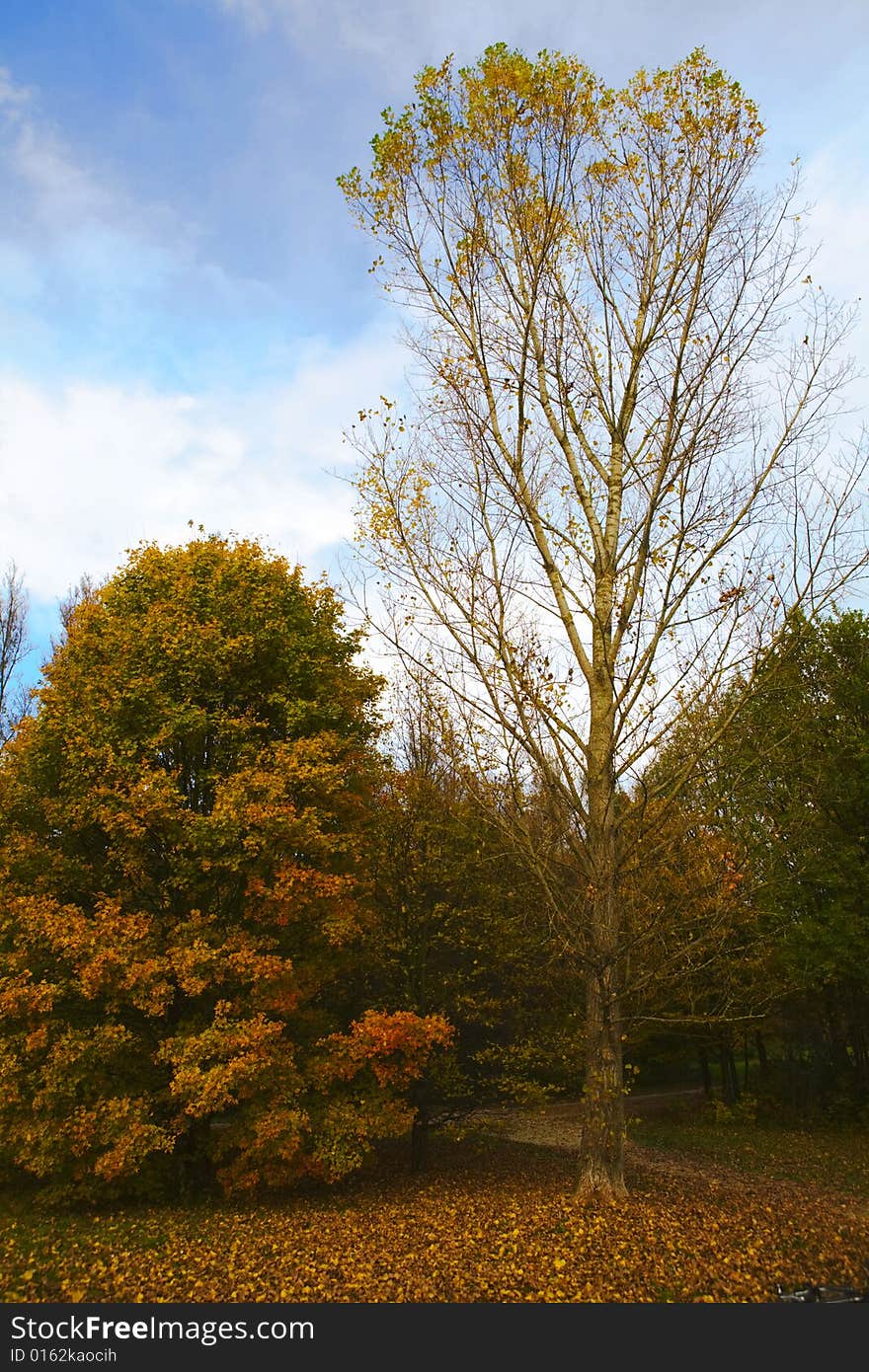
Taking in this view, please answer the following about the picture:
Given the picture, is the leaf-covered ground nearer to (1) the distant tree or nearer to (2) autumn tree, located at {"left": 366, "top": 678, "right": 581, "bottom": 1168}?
(2) autumn tree, located at {"left": 366, "top": 678, "right": 581, "bottom": 1168}

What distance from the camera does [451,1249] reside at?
730cm

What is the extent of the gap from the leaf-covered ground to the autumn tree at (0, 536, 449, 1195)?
920 millimetres

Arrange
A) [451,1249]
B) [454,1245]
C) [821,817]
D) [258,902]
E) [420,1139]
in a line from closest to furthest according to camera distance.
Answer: [451,1249]
[454,1245]
[258,902]
[420,1139]
[821,817]

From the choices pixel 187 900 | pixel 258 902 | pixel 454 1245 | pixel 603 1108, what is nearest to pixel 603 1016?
pixel 603 1108

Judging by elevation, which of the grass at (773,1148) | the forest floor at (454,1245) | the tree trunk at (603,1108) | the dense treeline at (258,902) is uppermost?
the dense treeline at (258,902)

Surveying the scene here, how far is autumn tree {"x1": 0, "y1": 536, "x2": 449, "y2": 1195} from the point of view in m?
9.65

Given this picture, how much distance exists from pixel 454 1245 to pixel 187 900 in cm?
549

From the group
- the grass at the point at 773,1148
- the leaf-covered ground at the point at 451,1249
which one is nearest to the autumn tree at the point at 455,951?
the leaf-covered ground at the point at 451,1249

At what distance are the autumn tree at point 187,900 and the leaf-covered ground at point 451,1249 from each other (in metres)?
0.92

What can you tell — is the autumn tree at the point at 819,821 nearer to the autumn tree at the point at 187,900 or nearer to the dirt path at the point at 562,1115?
the dirt path at the point at 562,1115

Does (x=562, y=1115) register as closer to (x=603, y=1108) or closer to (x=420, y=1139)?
(x=420, y=1139)

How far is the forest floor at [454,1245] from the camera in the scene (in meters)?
6.52

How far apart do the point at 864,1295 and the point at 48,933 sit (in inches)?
343

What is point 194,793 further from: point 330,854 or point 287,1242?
point 287,1242
